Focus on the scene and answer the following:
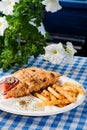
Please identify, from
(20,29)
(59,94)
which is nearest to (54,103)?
(59,94)

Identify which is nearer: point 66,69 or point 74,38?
point 66,69

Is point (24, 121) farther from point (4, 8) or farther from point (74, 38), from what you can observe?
point (74, 38)

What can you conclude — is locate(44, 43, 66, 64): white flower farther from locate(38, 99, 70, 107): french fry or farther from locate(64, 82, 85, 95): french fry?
locate(38, 99, 70, 107): french fry

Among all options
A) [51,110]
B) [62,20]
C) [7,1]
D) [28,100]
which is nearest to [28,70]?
[28,100]

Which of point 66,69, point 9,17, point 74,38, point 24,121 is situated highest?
point 9,17

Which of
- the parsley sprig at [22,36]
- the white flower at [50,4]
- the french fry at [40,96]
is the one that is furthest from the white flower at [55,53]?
the french fry at [40,96]

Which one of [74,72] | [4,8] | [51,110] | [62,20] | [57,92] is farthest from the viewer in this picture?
[62,20]

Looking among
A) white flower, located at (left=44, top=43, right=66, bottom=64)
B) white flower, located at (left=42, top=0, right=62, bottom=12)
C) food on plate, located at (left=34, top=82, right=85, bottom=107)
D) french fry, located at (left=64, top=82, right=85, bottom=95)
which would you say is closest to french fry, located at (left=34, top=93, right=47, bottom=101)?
food on plate, located at (left=34, top=82, right=85, bottom=107)
